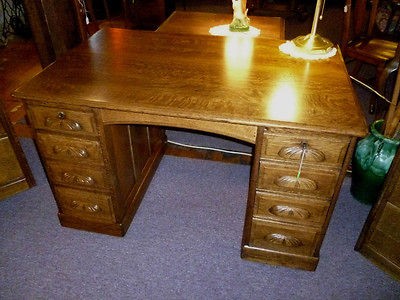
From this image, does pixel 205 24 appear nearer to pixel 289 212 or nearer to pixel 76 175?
pixel 76 175

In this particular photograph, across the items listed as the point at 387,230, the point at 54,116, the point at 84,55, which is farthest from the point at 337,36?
the point at 54,116

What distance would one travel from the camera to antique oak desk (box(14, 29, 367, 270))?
1275 mm

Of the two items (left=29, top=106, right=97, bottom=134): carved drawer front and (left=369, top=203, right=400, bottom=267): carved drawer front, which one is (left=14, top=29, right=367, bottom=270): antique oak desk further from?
(left=369, top=203, right=400, bottom=267): carved drawer front

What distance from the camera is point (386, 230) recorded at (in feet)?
5.34

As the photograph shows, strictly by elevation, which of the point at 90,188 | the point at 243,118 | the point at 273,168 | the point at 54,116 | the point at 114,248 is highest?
the point at 243,118

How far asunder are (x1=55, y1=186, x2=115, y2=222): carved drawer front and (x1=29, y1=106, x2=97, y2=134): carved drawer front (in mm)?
406

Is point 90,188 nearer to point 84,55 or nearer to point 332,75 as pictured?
point 84,55

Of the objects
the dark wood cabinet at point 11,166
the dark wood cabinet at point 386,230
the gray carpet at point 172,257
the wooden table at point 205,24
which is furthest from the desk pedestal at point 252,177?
the wooden table at point 205,24

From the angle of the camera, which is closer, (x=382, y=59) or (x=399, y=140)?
(x=399, y=140)

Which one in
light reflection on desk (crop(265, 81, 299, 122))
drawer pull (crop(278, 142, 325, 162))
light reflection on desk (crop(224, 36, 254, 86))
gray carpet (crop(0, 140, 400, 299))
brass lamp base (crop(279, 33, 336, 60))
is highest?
brass lamp base (crop(279, 33, 336, 60))

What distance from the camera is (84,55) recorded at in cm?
172

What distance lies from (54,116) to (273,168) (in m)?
1.02

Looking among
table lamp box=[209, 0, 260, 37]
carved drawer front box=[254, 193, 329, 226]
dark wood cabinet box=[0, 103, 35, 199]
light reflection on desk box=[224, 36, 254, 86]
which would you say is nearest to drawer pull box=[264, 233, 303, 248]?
carved drawer front box=[254, 193, 329, 226]

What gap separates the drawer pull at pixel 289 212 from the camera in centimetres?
149
